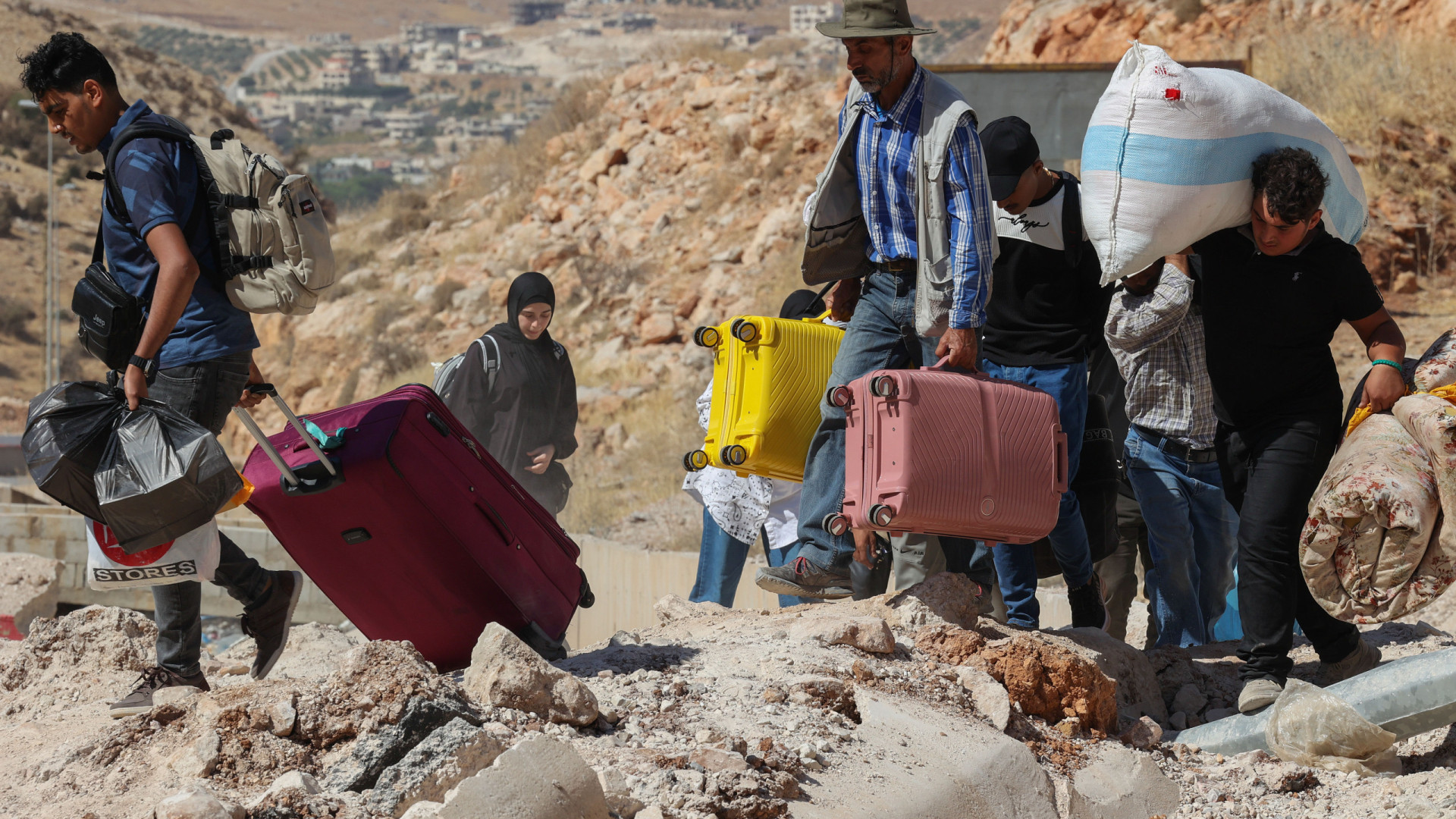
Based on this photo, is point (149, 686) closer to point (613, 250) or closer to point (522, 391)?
point (522, 391)

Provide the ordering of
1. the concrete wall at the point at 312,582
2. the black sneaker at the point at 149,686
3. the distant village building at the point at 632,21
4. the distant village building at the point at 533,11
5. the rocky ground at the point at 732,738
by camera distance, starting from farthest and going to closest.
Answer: the distant village building at the point at 533,11 → the distant village building at the point at 632,21 → the concrete wall at the point at 312,582 → the black sneaker at the point at 149,686 → the rocky ground at the point at 732,738

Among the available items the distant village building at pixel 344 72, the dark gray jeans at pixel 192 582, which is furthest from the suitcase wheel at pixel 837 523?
the distant village building at pixel 344 72

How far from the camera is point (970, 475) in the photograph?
4074mm

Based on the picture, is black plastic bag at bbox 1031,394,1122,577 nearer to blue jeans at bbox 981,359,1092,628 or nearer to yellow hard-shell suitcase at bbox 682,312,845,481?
blue jeans at bbox 981,359,1092,628

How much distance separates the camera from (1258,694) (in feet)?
13.5

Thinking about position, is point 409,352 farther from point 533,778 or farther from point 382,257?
point 533,778

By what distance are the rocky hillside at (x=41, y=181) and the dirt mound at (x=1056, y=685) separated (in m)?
32.5

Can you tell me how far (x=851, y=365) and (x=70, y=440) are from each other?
93.5 inches

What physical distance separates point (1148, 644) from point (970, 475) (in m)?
1.94

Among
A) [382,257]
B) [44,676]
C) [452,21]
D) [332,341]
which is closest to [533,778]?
[44,676]

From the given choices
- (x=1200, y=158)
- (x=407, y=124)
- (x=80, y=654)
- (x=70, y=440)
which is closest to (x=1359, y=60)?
(x=1200, y=158)

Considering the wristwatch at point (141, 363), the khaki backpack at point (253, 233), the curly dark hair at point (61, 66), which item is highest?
the curly dark hair at point (61, 66)

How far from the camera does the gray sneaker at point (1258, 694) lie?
162 inches

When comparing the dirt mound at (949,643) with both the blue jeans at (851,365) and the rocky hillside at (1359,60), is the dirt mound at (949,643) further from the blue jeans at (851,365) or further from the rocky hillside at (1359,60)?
the rocky hillside at (1359,60)
